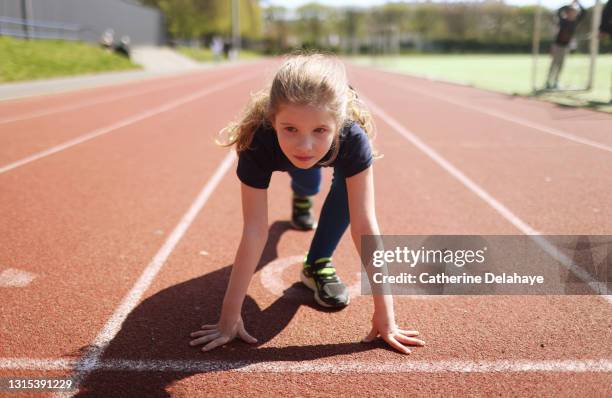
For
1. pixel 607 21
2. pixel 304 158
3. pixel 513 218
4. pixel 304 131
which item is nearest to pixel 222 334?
pixel 304 158

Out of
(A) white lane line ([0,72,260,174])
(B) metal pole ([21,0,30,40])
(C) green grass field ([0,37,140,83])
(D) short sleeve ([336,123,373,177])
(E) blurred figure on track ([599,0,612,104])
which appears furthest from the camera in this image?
(B) metal pole ([21,0,30,40])

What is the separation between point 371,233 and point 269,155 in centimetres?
63

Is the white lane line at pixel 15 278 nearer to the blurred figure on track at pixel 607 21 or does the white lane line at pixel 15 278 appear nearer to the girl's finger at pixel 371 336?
the girl's finger at pixel 371 336

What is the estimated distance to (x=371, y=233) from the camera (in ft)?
8.34

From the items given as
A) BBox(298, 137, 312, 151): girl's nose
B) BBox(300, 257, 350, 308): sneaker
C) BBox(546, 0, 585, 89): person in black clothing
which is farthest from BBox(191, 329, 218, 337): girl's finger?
BBox(546, 0, 585, 89): person in black clothing

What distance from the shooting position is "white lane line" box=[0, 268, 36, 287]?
3.16 metres

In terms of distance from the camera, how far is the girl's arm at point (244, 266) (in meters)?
2.49

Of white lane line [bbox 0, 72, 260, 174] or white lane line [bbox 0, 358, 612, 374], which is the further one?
white lane line [bbox 0, 72, 260, 174]

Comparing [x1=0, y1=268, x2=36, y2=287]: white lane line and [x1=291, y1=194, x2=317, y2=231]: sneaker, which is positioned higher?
[x1=291, y1=194, x2=317, y2=231]: sneaker

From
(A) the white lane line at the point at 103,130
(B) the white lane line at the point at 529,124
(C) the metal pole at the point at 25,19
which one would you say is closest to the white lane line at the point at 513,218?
(B) the white lane line at the point at 529,124

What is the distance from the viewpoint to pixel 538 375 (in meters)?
2.26

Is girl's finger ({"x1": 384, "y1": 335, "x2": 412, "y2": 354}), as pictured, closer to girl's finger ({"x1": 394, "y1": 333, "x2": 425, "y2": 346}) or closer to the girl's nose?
A: girl's finger ({"x1": 394, "y1": 333, "x2": 425, "y2": 346})

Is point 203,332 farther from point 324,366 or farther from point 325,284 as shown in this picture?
point 325,284

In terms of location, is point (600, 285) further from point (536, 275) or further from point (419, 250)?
point (419, 250)
